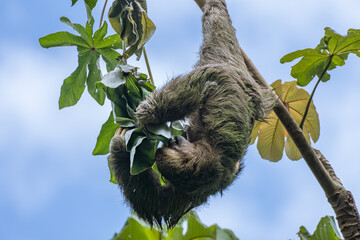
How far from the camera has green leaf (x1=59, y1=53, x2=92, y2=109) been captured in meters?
5.36

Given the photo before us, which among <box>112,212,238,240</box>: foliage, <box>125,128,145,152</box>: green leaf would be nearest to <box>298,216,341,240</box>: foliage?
<box>112,212,238,240</box>: foliage

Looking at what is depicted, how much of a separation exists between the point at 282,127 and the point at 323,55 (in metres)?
1.69

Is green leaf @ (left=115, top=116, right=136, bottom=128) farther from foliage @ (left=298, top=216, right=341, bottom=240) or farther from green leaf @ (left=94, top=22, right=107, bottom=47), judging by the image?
foliage @ (left=298, top=216, right=341, bottom=240)

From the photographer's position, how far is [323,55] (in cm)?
528

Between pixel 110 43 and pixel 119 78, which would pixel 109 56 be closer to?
pixel 110 43

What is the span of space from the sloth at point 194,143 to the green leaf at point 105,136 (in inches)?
25.4

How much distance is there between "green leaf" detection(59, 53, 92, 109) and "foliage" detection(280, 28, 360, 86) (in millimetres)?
2434

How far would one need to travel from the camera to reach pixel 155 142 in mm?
3912

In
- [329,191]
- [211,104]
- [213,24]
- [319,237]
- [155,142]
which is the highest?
[213,24]

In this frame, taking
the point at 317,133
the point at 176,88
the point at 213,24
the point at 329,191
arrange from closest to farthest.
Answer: the point at 176,88, the point at 329,191, the point at 213,24, the point at 317,133

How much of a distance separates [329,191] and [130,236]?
7.94 ft

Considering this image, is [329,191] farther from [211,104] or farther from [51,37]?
[51,37]

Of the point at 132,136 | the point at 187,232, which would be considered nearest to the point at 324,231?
the point at 187,232

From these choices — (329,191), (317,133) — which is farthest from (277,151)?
(329,191)
